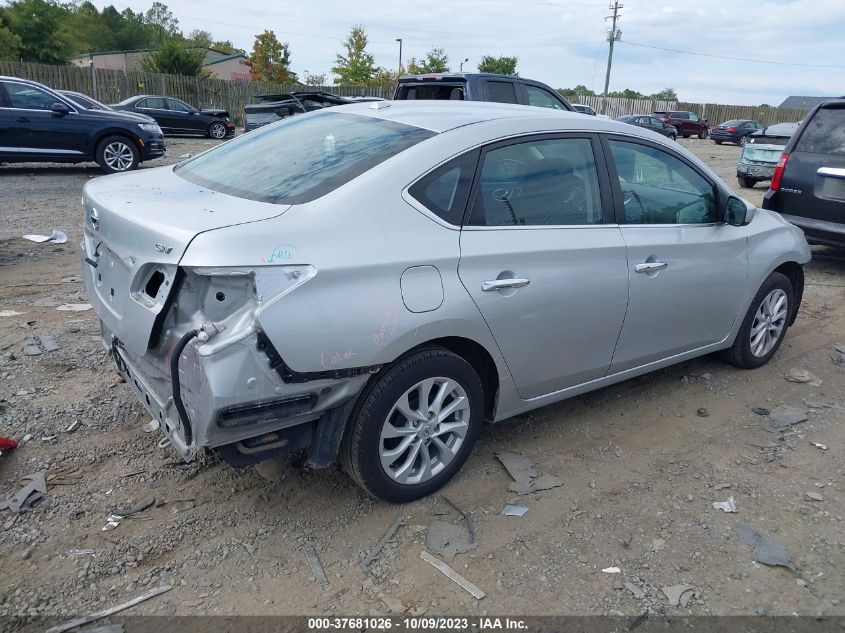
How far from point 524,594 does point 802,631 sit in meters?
1.05

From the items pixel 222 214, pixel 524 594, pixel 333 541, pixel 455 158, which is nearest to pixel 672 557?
pixel 524 594

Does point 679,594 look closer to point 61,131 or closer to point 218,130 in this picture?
point 61,131

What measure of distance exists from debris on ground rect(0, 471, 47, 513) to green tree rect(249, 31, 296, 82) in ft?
163

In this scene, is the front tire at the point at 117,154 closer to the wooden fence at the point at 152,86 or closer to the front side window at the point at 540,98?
the front side window at the point at 540,98

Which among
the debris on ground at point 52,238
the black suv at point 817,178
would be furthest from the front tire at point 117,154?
the black suv at point 817,178

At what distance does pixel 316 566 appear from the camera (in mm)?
2746

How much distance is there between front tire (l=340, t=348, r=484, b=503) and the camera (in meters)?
2.83

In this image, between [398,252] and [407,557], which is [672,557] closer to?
[407,557]

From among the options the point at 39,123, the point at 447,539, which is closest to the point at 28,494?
the point at 447,539

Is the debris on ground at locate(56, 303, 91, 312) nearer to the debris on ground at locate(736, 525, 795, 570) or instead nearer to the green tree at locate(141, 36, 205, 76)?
the debris on ground at locate(736, 525, 795, 570)

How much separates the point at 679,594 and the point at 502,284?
4.85 ft

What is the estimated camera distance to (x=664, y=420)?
412 centimetres

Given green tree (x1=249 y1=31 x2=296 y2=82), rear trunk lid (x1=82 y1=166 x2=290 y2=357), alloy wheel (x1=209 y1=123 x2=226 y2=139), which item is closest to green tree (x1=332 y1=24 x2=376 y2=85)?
green tree (x1=249 y1=31 x2=296 y2=82)

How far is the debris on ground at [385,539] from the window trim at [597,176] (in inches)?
53.7
